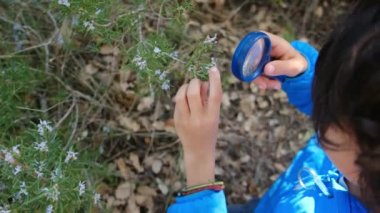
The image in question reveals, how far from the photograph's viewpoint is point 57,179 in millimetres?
1580

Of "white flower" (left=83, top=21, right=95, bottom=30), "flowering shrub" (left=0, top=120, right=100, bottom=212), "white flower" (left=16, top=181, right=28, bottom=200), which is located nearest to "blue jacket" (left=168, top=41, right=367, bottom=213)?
"flowering shrub" (left=0, top=120, right=100, bottom=212)

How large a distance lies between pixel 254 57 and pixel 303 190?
0.47m

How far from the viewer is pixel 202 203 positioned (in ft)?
5.14

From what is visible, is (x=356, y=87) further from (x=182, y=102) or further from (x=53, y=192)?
(x=53, y=192)

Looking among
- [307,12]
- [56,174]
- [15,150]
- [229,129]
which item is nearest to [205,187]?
[56,174]

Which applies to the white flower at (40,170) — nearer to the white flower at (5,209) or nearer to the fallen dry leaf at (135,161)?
the white flower at (5,209)

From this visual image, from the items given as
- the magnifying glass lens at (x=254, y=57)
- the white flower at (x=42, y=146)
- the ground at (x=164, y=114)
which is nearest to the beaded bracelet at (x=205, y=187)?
the magnifying glass lens at (x=254, y=57)

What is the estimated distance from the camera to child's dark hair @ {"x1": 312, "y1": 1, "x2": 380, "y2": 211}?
1138 mm

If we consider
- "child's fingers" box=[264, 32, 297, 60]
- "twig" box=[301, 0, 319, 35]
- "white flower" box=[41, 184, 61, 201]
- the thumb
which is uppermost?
"twig" box=[301, 0, 319, 35]

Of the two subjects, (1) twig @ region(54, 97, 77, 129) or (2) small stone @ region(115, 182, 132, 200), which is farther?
(2) small stone @ region(115, 182, 132, 200)

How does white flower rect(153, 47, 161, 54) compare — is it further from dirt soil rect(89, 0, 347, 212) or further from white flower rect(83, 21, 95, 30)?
dirt soil rect(89, 0, 347, 212)

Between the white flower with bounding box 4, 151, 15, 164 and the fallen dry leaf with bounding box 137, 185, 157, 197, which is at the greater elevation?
the white flower with bounding box 4, 151, 15, 164

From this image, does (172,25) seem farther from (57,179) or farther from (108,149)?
(57,179)

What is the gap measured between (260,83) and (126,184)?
99 centimetres
